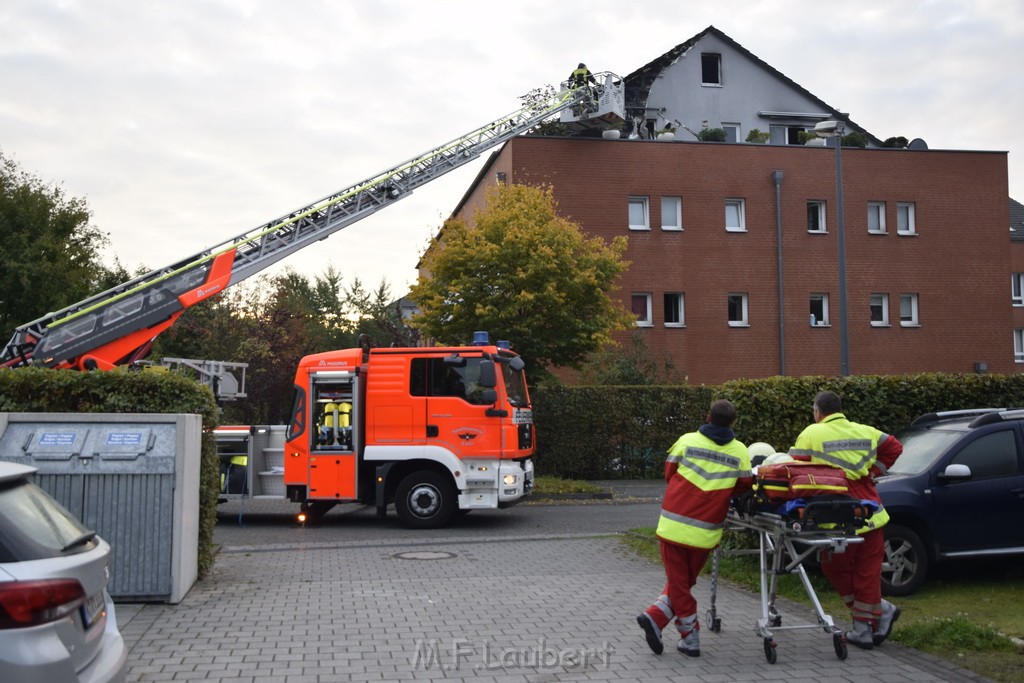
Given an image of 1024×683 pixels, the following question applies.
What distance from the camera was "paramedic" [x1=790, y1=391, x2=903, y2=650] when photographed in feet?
22.6

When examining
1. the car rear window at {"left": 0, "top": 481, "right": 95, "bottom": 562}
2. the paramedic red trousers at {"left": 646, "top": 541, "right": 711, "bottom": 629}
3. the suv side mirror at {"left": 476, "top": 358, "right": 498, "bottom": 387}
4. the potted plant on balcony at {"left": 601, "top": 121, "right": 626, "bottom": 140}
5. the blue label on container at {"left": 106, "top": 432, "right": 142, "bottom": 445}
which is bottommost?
the paramedic red trousers at {"left": 646, "top": 541, "right": 711, "bottom": 629}

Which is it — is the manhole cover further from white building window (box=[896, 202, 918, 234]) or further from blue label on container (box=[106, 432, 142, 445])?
white building window (box=[896, 202, 918, 234])

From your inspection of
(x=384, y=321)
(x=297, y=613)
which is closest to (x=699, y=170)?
(x=384, y=321)

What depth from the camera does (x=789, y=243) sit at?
110 feet

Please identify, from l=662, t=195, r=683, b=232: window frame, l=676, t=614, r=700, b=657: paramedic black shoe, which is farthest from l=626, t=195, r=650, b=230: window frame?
l=676, t=614, r=700, b=657: paramedic black shoe

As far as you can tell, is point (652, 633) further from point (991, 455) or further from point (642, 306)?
point (642, 306)

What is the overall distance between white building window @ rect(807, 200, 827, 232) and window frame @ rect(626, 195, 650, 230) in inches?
231

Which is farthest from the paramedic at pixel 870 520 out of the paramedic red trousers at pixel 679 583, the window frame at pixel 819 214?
the window frame at pixel 819 214

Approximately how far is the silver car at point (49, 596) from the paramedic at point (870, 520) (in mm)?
4576

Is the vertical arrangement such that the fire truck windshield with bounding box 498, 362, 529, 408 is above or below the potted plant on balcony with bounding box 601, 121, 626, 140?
below

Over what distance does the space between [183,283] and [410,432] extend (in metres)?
5.20

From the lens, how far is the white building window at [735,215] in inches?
1313

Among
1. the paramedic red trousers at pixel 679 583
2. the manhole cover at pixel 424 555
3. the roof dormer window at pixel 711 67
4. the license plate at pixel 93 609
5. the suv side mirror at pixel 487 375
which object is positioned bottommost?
the manhole cover at pixel 424 555

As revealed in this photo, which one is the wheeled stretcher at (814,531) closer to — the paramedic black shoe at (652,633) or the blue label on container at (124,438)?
the paramedic black shoe at (652,633)
